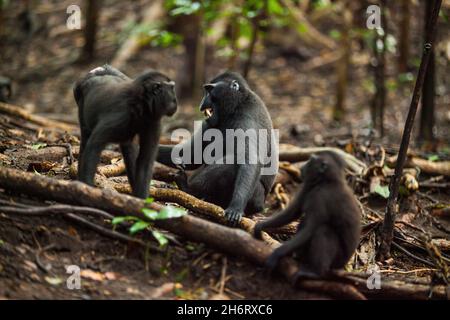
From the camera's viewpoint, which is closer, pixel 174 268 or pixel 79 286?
pixel 79 286

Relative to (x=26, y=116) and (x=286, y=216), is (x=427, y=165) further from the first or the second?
(x=26, y=116)

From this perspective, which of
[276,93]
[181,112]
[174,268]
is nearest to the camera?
[174,268]

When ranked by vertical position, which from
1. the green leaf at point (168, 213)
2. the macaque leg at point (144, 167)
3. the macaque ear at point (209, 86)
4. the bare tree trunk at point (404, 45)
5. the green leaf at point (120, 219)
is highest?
the bare tree trunk at point (404, 45)

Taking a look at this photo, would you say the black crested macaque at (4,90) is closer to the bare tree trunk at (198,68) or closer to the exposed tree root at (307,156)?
Answer: the exposed tree root at (307,156)

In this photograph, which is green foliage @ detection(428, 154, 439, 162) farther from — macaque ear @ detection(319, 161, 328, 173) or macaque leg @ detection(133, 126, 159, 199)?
macaque leg @ detection(133, 126, 159, 199)

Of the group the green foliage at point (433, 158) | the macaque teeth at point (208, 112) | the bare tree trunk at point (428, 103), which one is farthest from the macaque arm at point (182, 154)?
the bare tree trunk at point (428, 103)

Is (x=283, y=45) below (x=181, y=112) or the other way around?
the other way around

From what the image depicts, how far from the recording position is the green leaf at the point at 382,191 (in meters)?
8.23

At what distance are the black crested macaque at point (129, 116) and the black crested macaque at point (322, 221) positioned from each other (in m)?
1.46

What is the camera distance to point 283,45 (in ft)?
64.0

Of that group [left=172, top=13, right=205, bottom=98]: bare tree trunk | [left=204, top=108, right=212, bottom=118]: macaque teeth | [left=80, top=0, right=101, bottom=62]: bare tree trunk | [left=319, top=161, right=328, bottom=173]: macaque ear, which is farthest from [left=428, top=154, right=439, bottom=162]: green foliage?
[left=80, top=0, right=101, bottom=62]: bare tree trunk
